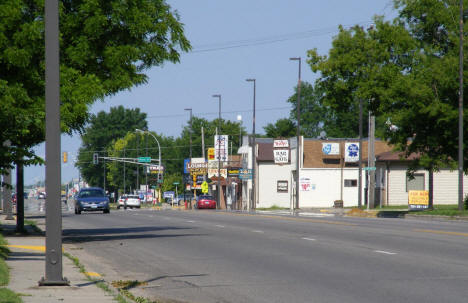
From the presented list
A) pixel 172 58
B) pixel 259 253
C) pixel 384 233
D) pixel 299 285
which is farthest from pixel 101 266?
pixel 384 233


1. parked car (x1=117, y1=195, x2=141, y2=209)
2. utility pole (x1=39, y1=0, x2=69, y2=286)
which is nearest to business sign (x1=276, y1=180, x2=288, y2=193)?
parked car (x1=117, y1=195, x2=141, y2=209)

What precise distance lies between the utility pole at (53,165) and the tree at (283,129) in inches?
5047

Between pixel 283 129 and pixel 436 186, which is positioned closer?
pixel 436 186

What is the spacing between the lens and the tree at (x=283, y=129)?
461 ft

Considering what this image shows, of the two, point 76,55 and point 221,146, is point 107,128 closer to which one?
point 221,146

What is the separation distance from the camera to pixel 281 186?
89.6 m

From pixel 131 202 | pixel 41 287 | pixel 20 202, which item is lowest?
pixel 131 202

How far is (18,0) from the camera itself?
2058cm

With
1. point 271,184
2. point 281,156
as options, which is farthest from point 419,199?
point 271,184

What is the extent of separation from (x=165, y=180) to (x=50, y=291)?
148m

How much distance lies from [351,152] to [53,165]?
70.3m

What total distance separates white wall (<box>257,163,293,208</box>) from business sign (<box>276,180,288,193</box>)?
24 centimetres

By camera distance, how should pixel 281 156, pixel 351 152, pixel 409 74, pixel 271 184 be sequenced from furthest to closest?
1. pixel 271 184
2. pixel 281 156
3. pixel 351 152
4. pixel 409 74

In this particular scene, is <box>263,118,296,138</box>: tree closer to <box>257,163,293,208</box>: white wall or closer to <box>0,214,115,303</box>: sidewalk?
<box>257,163,293,208</box>: white wall
